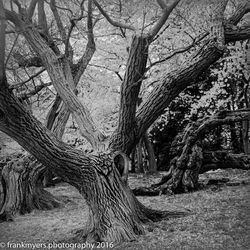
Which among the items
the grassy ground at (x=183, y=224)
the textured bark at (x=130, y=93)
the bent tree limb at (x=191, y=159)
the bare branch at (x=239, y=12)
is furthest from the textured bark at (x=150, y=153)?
the bare branch at (x=239, y=12)

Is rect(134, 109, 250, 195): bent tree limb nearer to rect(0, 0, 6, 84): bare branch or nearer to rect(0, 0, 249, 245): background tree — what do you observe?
rect(0, 0, 249, 245): background tree

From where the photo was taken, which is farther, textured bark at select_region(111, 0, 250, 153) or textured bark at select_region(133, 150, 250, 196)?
textured bark at select_region(133, 150, 250, 196)

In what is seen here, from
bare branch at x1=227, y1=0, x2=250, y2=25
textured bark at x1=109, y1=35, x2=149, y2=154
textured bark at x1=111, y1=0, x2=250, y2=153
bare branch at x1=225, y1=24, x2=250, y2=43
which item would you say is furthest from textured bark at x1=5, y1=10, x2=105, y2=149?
bare branch at x1=227, y1=0, x2=250, y2=25

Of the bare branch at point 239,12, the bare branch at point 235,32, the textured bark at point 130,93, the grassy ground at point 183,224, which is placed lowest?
the grassy ground at point 183,224

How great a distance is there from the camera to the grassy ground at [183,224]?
4.41m

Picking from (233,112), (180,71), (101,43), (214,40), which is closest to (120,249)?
(180,71)

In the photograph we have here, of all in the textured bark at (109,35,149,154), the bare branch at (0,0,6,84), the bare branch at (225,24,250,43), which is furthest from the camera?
the bare branch at (225,24,250,43)

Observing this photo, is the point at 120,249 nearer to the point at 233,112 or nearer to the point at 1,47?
the point at 1,47

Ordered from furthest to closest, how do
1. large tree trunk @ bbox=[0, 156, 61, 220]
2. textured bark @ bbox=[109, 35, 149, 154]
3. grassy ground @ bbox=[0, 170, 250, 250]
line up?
large tree trunk @ bbox=[0, 156, 61, 220] → textured bark @ bbox=[109, 35, 149, 154] → grassy ground @ bbox=[0, 170, 250, 250]

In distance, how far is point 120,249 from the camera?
4367 millimetres

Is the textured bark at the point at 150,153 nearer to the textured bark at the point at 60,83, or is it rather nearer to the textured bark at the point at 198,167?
the textured bark at the point at 198,167

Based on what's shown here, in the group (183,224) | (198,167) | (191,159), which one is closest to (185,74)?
(183,224)

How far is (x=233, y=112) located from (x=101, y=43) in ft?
26.6

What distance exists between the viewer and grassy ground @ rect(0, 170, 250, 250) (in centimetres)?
441
